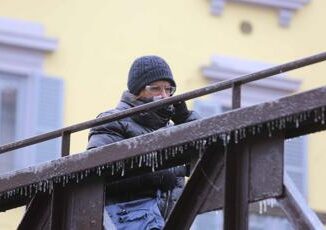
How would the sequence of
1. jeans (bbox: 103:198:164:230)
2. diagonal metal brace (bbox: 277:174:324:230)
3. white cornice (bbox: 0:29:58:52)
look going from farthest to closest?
white cornice (bbox: 0:29:58:52)
jeans (bbox: 103:198:164:230)
diagonal metal brace (bbox: 277:174:324:230)

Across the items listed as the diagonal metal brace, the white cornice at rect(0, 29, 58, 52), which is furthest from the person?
the white cornice at rect(0, 29, 58, 52)

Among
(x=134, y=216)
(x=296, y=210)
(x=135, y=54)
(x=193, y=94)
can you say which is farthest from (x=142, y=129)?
(x=135, y=54)

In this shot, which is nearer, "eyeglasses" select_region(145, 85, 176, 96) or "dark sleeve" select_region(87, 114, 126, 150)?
"dark sleeve" select_region(87, 114, 126, 150)

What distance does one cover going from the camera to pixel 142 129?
32.1 feet

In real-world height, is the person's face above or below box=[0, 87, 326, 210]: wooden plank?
above

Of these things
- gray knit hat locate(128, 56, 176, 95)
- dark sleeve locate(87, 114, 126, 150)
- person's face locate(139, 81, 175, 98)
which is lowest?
dark sleeve locate(87, 114, 126, 150)

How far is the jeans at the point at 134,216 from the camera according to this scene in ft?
31.2

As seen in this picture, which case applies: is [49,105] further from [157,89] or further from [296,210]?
[296,210]

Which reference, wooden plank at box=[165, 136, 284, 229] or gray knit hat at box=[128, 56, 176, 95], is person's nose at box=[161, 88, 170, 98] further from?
wooden plank at box=[165, 136, 284, 229]

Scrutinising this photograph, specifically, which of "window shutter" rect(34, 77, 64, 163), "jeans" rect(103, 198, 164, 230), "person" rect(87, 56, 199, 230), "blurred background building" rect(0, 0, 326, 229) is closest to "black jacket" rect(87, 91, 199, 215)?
"person" rect(87, 56, 199, 230)

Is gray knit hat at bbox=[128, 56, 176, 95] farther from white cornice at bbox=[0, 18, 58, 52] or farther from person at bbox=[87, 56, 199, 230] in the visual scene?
white cornice at bbox=[0, 18, 58, 52]

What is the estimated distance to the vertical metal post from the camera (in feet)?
29.1

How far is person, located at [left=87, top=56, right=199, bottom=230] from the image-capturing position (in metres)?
9.58

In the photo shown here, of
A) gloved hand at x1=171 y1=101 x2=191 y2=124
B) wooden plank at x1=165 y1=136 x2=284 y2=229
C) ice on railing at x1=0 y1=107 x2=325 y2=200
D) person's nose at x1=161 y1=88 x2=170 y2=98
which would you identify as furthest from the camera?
person's nose at x1=161 y1=88 x2=170 y2=98
